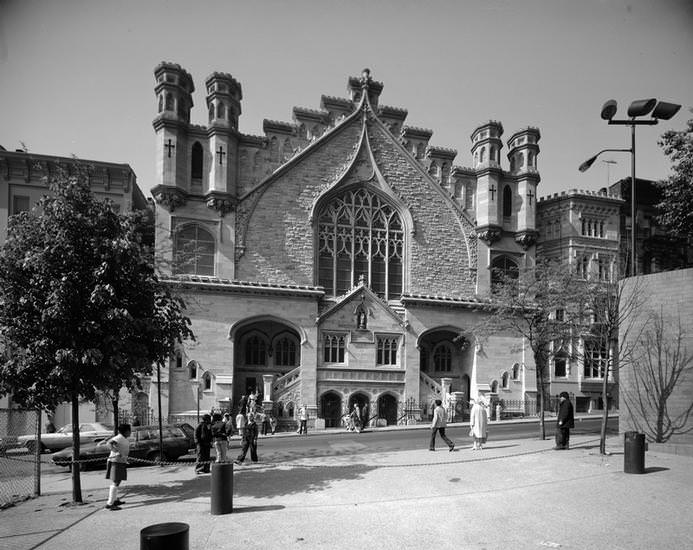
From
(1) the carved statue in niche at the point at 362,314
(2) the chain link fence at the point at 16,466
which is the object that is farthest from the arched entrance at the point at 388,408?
(2) the chain link fence at the point at 16,466

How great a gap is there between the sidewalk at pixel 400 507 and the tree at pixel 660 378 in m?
1.29

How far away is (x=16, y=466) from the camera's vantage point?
1769 cm

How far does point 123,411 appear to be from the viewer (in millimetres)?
27125

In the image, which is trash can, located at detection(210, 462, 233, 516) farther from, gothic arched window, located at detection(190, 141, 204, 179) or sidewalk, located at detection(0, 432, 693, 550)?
gothic arched window, located at detection(190, 141, 204, 179)

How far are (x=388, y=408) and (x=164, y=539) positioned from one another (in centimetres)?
2630

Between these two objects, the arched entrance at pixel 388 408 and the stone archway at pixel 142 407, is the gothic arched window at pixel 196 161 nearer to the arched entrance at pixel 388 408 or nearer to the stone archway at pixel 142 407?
the stone archway at pixel 142 407

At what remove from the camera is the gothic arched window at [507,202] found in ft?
124

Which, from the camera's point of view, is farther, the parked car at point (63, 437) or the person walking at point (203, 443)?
the parked car at point (63, 437)

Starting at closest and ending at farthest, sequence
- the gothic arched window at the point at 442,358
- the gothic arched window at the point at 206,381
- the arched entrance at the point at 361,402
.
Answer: the gothic arched window at the point at 206,381
the arched entrance at the point at 361,402
the gothic arched window at the point at 442,358

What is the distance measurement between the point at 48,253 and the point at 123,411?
1804cm

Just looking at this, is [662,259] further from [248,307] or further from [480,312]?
[248,307]

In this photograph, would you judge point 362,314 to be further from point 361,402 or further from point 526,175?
point 526,175

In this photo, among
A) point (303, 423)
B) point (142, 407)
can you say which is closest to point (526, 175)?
point (303, 423)

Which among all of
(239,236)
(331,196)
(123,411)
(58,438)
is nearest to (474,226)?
(331,196)
